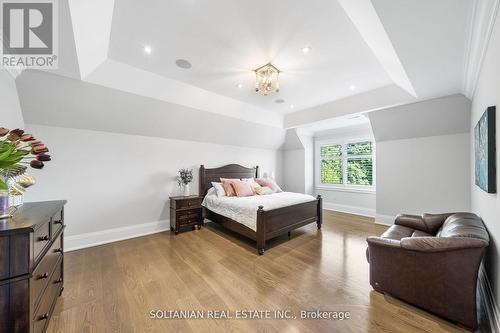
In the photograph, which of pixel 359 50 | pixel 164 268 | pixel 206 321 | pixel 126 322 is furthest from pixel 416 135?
pixel 126 322

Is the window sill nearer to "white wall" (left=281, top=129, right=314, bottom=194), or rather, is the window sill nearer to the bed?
"white wall" (left=281, top=129, right=314, bottom=194)

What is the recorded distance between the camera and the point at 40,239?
129 centimetres

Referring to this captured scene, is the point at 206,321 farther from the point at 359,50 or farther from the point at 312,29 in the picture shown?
the point at 359,50

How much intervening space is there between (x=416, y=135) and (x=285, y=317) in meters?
4.27

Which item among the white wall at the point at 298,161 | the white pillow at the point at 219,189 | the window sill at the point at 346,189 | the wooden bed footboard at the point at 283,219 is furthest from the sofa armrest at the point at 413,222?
the white wall at the point at 298,161

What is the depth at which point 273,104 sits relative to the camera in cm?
439

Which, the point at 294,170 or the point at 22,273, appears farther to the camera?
the point at 294,170

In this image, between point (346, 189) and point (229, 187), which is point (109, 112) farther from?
point (346, 189)

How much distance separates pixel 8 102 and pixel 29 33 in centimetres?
97

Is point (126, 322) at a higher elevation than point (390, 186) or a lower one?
lower

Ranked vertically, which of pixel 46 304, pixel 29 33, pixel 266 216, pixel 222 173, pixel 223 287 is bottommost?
pixel 223 287

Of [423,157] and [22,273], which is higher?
[423,157]

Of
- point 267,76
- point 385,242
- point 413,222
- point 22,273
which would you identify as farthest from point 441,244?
point 22,273

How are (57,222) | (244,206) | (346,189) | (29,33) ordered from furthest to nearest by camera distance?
(346,189), (244,206), (29,33), (57,222)
